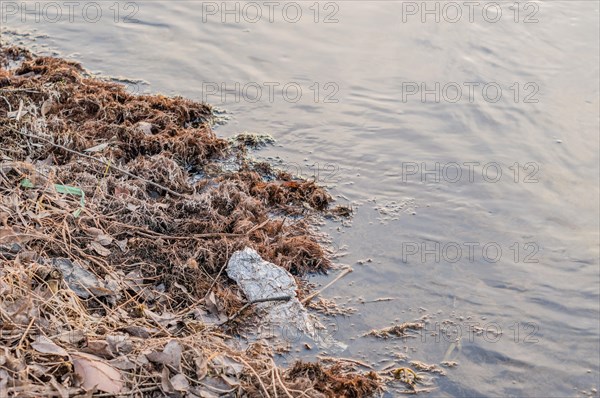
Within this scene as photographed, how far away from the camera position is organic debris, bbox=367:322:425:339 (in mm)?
4938

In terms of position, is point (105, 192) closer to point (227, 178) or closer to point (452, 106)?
point (227, 178)

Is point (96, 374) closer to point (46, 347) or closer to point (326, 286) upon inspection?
point (46, 347)

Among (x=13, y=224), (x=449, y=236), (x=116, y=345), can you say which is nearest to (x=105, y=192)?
(x=13, y=224)

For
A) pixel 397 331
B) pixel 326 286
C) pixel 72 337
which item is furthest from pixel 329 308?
pixel 72 337

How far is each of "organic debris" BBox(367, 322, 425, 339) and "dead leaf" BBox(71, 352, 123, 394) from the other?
1.98 meters

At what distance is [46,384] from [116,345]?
0.50 m

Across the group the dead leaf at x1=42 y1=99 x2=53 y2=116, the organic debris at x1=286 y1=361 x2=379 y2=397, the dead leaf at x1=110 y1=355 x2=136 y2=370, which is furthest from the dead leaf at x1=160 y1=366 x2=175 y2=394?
the dead leaf at x1=42 y1=99 x2=53 y2=116

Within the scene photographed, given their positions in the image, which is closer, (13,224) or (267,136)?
(13,224)

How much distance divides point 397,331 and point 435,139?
2.87 metres

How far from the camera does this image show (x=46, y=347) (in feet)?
11.7

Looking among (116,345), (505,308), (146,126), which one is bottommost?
(505,308)

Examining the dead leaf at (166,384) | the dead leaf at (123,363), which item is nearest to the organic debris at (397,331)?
the dead leaf at (166,384)

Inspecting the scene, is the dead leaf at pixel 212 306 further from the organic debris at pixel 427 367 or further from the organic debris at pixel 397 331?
the organic debris at pixel 427 367

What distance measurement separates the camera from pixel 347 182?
6.67 m
